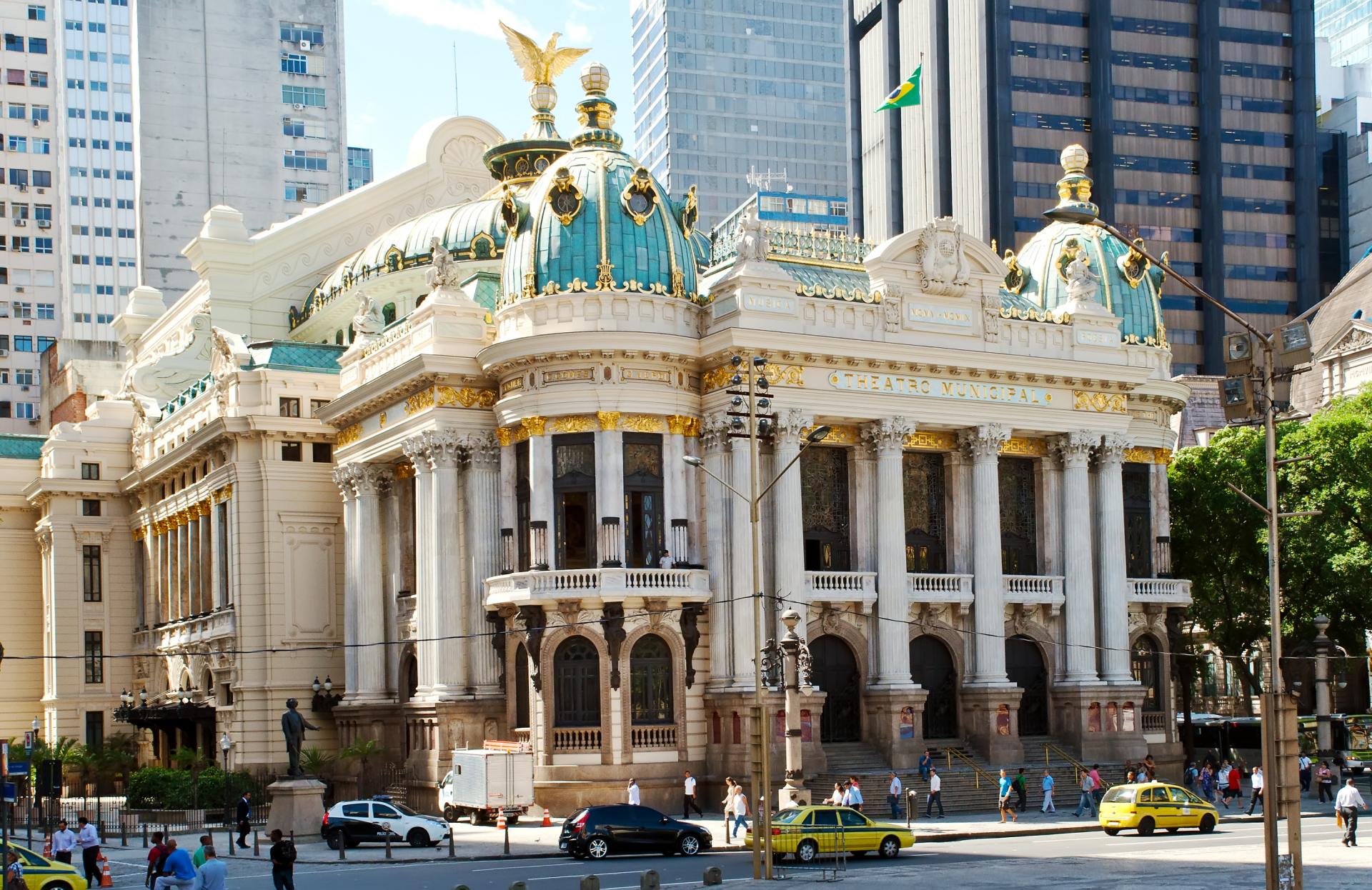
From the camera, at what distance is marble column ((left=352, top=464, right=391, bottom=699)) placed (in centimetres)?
6950

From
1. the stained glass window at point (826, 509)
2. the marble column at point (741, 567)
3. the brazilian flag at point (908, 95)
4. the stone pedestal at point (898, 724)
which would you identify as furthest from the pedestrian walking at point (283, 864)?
the brazilian flag at point (908, 95)

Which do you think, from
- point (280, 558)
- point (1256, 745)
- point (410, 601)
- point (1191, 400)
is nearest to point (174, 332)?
point (280, 558)

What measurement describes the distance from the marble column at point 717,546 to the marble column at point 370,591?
15.1 m

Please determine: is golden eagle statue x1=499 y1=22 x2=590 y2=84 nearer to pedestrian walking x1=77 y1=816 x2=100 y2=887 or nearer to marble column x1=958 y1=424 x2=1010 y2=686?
marble column x1=958 y1=424 x2=1010 y2=686

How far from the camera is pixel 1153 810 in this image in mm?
52188

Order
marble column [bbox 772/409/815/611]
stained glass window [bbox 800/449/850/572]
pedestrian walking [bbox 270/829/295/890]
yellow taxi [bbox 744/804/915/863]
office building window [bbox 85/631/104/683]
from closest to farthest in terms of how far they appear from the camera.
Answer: pedestrian walking [bbox 270/829/295/890] < yellow taxi [bbox 744/804/915/863] < marble column [bbox 772/409/815/611] < stained glass window [bbox 800/449/850/572] < office building window [bbox 85/631/104/683]

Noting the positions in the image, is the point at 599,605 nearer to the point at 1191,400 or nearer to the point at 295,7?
the point at 1191,400

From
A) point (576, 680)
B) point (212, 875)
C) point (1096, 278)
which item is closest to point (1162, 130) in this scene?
point (1096, 278)

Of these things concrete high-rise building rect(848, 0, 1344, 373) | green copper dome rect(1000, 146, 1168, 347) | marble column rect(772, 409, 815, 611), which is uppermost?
concrete high-rise building rect(848, 0, 1344, 373)

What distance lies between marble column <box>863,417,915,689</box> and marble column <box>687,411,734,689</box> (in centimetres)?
575

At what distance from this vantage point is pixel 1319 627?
205 ft

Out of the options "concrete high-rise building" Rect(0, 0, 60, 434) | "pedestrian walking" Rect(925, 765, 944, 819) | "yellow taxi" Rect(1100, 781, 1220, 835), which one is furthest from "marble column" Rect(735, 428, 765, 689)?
"concrete high-rise building" Rect(0, 0, 60, 434)

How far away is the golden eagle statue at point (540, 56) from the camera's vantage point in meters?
73.8

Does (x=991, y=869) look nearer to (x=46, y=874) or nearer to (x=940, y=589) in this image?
(x=46, y=874)
